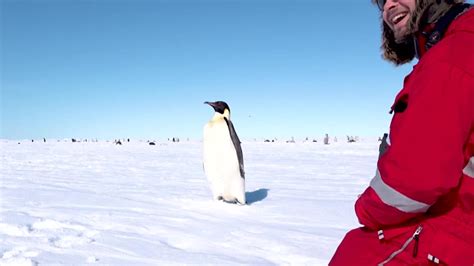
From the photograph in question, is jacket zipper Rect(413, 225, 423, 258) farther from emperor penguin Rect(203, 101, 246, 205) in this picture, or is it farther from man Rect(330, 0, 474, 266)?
emperor penguin Rect(203, 101, 246, 205)

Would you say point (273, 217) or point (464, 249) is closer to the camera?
point (464, 249)

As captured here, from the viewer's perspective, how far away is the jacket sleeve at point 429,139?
988 millimetres

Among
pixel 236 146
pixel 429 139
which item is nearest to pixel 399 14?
pixel 429 139

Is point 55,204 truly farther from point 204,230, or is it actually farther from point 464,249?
point 464,249

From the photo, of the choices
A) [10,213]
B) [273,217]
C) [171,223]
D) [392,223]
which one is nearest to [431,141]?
[392,223]

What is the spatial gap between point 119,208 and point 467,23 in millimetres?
4587

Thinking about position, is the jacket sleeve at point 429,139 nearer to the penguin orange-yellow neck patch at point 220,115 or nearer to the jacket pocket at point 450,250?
the jacket pocket at point 450,250

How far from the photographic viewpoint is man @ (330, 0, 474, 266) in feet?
3.26

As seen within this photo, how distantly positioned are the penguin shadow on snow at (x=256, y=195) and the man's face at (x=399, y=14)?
4798mm

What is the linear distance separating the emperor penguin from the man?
4775 mm

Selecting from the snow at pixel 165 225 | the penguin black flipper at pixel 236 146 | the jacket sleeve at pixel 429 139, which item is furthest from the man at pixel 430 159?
the penguin black flipper at pixel 236 146

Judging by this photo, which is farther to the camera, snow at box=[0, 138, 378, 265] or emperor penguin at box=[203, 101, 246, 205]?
emperor penguin at box=[203, 101, 246, 205]

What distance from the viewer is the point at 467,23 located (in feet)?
3.39

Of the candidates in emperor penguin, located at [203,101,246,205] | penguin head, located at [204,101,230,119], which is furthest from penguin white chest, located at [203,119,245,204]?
penguin head, located at [204,101,230,119]
